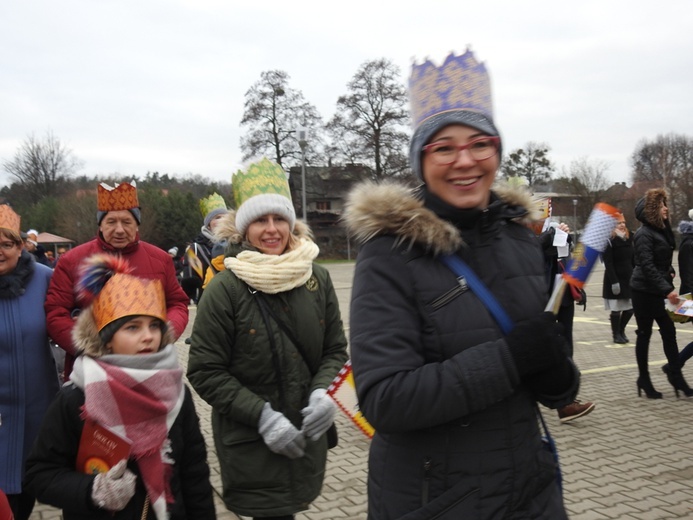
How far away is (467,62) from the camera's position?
5.98ft

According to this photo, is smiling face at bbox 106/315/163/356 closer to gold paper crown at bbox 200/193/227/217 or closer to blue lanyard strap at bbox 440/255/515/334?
blue lanyard strap at bbox 440/255/515/334

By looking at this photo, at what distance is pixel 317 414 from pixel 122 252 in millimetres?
1898

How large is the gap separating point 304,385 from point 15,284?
5.35ft

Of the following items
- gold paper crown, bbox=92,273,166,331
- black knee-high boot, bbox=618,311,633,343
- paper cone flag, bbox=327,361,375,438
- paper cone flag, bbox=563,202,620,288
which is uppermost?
paper cone flag, bbox=563,202,620,288

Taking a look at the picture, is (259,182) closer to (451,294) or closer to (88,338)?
(88,338)

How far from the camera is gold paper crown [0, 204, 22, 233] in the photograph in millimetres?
3364

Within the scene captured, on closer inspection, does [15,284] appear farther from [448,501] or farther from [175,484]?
[448,501]

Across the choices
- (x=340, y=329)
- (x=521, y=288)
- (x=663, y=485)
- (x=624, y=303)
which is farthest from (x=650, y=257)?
(x=521, y=288)

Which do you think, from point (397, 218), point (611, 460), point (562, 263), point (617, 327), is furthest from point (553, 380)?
point (617, 327)

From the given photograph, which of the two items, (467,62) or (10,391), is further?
(10,391)

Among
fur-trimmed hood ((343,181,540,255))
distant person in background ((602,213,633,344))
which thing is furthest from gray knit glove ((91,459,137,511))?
distant person in background ((602,213,633,344))

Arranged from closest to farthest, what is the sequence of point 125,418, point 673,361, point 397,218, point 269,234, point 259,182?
1. point 397,218
2. point 125,418
3. point 269,234
4. point 259,182
5. point 673,361

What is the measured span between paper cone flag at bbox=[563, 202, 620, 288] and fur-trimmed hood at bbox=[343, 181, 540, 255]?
198 millimetres

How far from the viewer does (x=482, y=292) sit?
1652 mm
